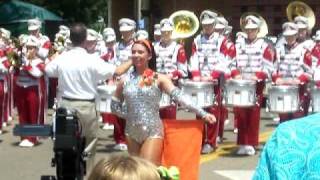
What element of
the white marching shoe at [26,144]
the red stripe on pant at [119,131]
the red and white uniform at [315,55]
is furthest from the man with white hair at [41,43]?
the red and white uniform at [315,55]

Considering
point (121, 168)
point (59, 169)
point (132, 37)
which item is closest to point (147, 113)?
point (59, 169)

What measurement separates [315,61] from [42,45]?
3.82m

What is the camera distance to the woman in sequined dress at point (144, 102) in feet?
21.2

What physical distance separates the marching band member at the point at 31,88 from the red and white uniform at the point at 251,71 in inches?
105

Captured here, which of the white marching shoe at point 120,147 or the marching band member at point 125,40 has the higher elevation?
the marching band member at point 125,40

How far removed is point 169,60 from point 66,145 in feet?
24.2

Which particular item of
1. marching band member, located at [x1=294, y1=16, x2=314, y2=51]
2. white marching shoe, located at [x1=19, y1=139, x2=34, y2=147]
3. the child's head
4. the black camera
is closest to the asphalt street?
white marching shoe, located at [x1=19, y1=139, x2=34, y2=147]

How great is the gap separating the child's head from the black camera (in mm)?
1294

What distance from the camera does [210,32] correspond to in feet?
35.7

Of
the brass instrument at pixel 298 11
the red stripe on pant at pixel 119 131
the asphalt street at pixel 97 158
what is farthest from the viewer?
the brass instrument at pixel 298 11

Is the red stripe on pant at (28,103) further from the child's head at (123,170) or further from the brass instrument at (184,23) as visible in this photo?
the child's head at (123,170)

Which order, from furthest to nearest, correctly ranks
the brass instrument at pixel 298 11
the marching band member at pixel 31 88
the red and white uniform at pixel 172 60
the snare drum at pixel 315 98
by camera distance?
the brass instrument at pixel 298 11 < the marching band member at pixel 31 88 < the red and white uniform at pixel 172 60 < the snare drum at pixel 315 98

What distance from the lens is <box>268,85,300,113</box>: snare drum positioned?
1005 cm

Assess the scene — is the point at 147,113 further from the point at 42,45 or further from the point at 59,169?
the point at 42,45
